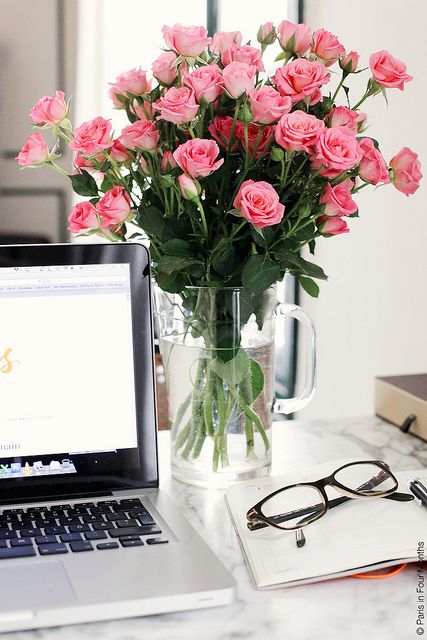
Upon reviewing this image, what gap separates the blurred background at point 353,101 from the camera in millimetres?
1866

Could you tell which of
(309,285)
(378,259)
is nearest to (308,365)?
(309,285)

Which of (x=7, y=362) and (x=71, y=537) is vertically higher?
(x=7, y=362)

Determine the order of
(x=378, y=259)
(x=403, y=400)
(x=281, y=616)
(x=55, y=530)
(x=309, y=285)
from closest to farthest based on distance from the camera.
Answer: (x=281, y=616) < (x=55, y=530) < (x=309, y=285) < (x=403, y=400) < (x=378, y=259)

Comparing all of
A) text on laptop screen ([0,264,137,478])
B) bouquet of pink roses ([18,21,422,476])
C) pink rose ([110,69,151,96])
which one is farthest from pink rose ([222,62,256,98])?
text on laptop screen ([0,264,137,478])

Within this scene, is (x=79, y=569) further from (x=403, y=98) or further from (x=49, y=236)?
(x=49, y=236)

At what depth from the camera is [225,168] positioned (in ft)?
2.73

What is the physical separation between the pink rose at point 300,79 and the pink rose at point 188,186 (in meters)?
0.12

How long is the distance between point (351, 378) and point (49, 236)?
1.06 m

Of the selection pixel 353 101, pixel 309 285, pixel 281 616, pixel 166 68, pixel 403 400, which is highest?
pixel 353 101

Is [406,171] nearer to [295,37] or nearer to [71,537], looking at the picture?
[295,37]

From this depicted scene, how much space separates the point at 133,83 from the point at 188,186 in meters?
0.14

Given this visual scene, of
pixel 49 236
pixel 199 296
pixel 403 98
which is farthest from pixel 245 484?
pixel 49 236

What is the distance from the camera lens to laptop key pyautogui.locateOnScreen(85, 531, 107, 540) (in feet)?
2.32

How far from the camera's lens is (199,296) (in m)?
0.86
